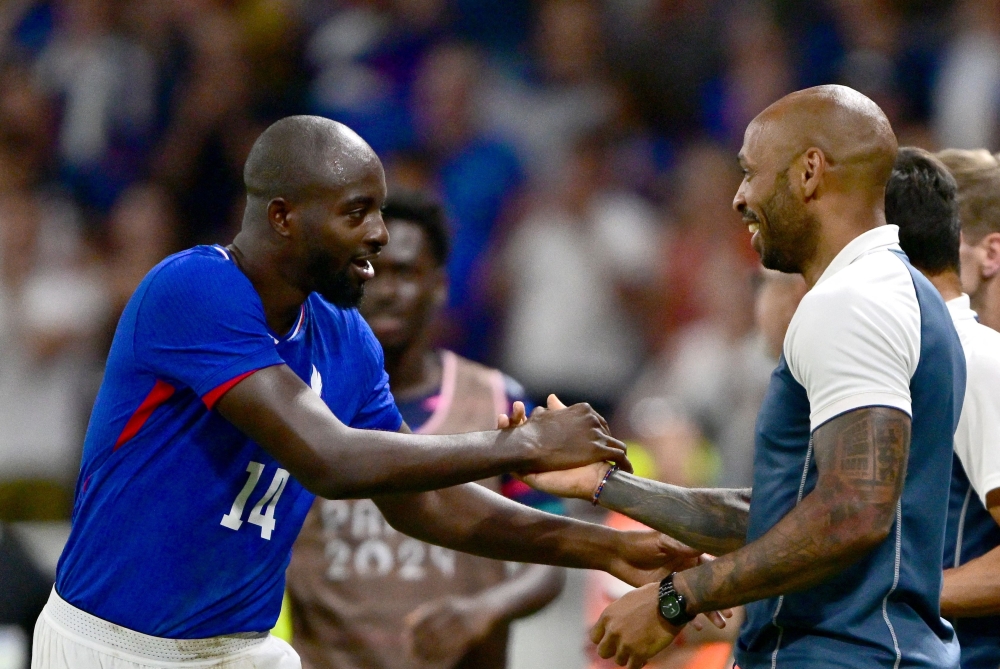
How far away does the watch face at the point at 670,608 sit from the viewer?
10.9 feet

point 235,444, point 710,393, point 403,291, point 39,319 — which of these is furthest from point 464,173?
point 235,444

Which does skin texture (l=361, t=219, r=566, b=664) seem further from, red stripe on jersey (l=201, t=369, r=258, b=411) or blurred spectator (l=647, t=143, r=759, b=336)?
blurred spectator (l=647, t=143, r=759, b=336)

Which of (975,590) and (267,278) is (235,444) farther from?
(975,590)

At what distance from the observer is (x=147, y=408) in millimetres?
3498

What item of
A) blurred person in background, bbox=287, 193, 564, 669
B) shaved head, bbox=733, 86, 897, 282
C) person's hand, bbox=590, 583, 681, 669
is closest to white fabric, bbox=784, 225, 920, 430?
shaved head, bbox=733, 86, 897, 282

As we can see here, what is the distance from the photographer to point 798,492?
323cm

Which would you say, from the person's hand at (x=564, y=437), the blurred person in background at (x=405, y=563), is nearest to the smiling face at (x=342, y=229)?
the person's hand at (x=564, y=437)

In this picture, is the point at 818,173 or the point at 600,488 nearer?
the point at 818,173

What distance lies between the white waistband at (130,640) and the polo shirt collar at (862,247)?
5.97ft

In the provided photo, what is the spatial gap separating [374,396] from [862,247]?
4.83ft

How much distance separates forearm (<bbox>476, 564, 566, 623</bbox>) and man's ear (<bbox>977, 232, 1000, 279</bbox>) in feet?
6.17

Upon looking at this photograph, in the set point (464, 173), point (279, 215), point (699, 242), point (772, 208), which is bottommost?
point (699, 242)

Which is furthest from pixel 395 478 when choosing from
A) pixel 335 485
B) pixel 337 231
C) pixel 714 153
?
pixel 714 153

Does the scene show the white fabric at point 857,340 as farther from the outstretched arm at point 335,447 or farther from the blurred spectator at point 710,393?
the blurred spectator at point 710,393
